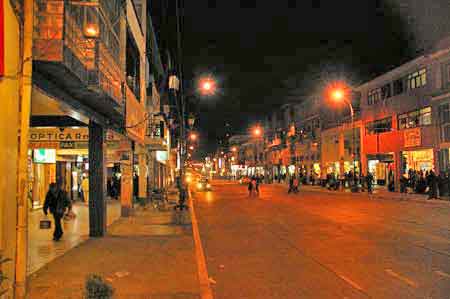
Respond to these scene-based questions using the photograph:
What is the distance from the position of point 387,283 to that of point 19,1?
761 cm

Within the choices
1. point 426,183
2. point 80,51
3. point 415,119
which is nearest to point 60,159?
point 80,51

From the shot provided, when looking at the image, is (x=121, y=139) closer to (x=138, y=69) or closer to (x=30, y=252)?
(x=138, y=69)

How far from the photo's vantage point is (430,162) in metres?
35.6

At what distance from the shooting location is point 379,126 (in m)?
43.5

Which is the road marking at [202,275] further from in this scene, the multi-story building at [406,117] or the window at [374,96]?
the window at [374,96]

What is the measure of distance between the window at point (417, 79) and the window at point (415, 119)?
1911 millimetres

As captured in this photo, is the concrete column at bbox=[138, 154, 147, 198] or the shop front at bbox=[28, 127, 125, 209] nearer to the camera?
the shop front at bbox=[28, 127, 125, 209]

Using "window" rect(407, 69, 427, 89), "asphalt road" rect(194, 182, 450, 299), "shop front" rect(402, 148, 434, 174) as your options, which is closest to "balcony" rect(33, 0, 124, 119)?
"asphalt road" rect(194, 182, 450, 299)

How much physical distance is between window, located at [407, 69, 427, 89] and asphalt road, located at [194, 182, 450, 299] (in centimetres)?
1830

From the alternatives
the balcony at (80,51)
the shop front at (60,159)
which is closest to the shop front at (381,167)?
the shop front at (60,159)

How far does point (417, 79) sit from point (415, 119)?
304 cm

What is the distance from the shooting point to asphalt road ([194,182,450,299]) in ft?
27.0

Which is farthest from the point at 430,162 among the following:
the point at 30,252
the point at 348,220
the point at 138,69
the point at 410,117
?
the point at 30,252

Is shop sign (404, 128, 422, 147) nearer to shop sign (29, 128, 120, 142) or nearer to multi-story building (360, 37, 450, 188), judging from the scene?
multi-story building (360, 37, 450, 188)
